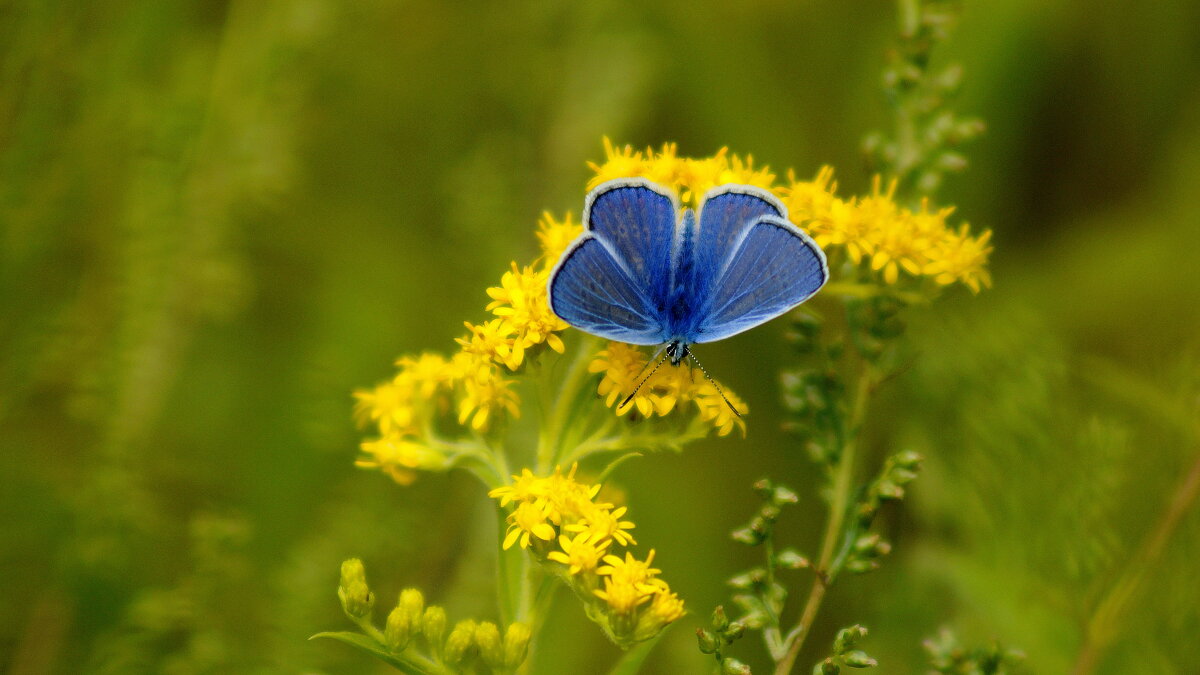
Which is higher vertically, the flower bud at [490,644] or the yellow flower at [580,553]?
the yellow flower at [580,553]

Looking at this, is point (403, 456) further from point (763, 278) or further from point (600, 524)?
point (763, 278)

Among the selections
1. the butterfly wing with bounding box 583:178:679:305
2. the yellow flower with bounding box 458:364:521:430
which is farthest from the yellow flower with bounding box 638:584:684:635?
the butterfly wing with bounding box 583:178:679:305

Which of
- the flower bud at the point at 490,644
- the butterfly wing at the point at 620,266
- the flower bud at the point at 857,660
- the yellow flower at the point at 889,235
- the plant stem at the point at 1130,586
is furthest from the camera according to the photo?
the plant stem at the point at 1130,586

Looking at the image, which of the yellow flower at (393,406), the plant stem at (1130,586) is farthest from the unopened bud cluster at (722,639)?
the plant stem at (1130,586)

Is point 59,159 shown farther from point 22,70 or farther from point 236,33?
point 236,33

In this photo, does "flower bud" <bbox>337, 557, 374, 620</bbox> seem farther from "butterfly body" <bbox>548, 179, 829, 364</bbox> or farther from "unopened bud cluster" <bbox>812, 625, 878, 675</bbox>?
"unopened bud cluster" <bbox>812, 625, 878, 675</bbox>

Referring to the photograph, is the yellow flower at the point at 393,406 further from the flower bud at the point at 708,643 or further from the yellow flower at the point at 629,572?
the flower bud at the point at 708,643

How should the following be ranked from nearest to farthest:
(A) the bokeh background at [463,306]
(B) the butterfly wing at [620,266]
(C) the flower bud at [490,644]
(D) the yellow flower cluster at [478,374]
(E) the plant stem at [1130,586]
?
(C) the flower bud at [490,644], (B) the butterfly wing at [620,266], (D) the yellow flower cluster at [478,374], (E) the plant stem at [1130,586], (A) the bokeh background at [463,306]

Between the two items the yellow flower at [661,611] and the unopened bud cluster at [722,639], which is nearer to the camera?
the unopened bud cluster at [722,639]
